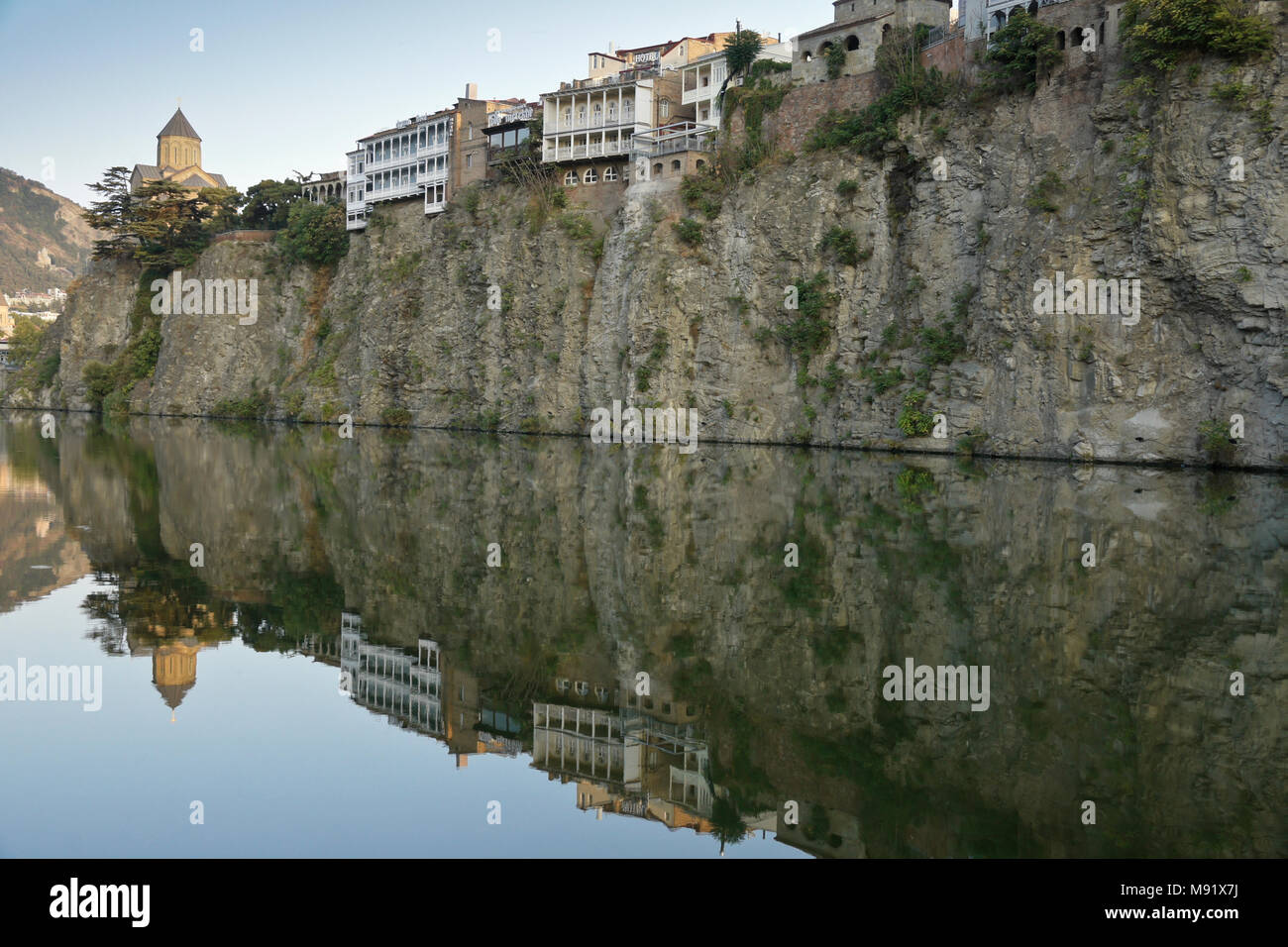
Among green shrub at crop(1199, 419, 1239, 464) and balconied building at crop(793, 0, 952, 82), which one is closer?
green shrub at crop(1199, 419, 1239, 464)

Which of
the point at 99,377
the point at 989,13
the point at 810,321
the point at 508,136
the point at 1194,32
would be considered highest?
the point at 508,136

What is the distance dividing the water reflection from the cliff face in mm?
9792

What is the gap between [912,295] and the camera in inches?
1748

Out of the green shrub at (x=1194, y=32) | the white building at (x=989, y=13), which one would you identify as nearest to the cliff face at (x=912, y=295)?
the green shrub at (x=1194, y=32)

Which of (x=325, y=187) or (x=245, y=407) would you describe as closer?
(x=245, y=407)

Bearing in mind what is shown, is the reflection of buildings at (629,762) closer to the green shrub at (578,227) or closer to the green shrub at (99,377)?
the green shrub at (578,227)

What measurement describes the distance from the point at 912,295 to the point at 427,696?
38.1 meters

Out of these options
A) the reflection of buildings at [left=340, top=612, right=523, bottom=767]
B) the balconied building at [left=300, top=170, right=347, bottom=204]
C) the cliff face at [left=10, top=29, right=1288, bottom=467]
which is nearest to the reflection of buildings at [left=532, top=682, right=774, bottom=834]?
the reflection of buildings at [left=340, top=612, right=523, bottom=767]

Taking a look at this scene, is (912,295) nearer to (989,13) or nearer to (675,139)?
(989,13)

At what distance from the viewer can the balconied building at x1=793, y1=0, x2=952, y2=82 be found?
1892 inches

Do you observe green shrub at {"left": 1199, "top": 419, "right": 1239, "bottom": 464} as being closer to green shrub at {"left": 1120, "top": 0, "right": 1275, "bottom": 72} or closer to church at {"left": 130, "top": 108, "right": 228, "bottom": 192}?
green shrub at {"left": 1120, "top": 0, "right": 1275, "bottom": 72}

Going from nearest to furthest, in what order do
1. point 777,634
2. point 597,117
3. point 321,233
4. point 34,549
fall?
point 777,634, point 34,549, point 597,117, point 321,233

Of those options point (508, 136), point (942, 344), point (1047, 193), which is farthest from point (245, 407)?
point (1047, 193)
